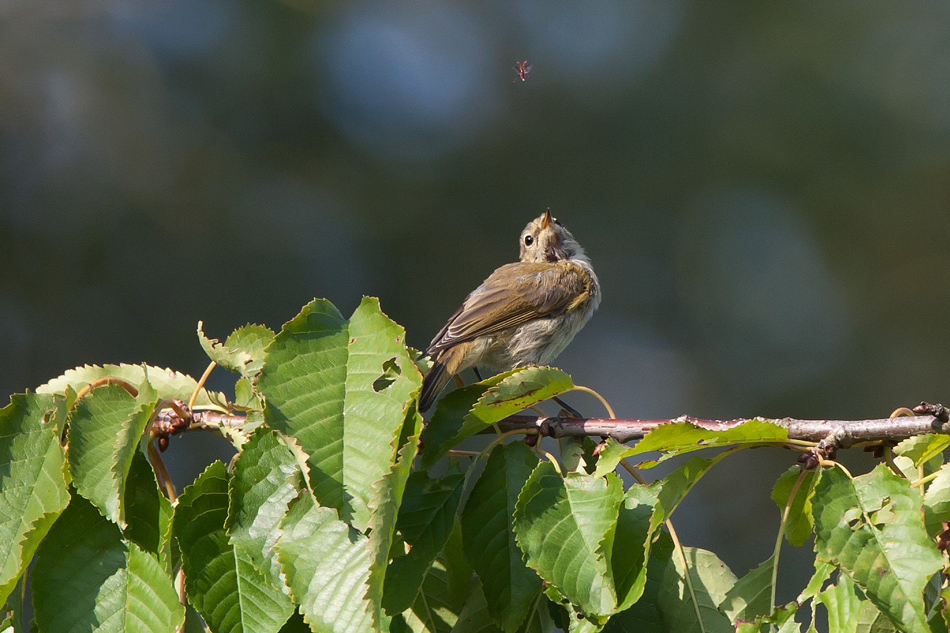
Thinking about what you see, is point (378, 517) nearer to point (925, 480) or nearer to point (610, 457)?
point (610, 457)

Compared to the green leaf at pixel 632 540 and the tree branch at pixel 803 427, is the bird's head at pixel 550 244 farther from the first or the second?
the green leaf at pixel 632 540

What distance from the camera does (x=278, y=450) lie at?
1.25m

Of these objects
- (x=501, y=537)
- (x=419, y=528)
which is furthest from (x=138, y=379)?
(x=501, y=537)

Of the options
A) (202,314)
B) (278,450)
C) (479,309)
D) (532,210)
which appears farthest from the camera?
(532,210)

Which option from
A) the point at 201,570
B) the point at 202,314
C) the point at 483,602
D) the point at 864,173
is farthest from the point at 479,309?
the point at 864,173

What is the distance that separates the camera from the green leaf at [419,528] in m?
1.30

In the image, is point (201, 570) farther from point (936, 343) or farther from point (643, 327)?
point (936, 343)

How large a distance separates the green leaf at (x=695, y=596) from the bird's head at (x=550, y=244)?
10.6 ft

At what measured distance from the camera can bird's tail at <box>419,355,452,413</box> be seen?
9.23 ft

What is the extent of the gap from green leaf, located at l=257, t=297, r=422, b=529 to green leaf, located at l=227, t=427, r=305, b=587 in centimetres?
6

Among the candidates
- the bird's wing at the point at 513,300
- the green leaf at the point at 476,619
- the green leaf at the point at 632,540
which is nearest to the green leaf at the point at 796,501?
the green leaf at the point at 632,540

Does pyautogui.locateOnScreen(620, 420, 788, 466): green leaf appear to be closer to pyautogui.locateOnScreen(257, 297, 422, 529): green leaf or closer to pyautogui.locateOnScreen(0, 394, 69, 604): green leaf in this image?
pyautogui.locateOnScreen(257, 297, 422, 529): green leaf

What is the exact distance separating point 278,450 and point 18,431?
465 millimetres

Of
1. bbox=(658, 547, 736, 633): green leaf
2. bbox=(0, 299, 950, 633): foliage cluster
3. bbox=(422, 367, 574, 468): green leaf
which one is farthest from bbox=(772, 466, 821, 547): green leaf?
bbox=(422, 367, 574, 468): green leaf
